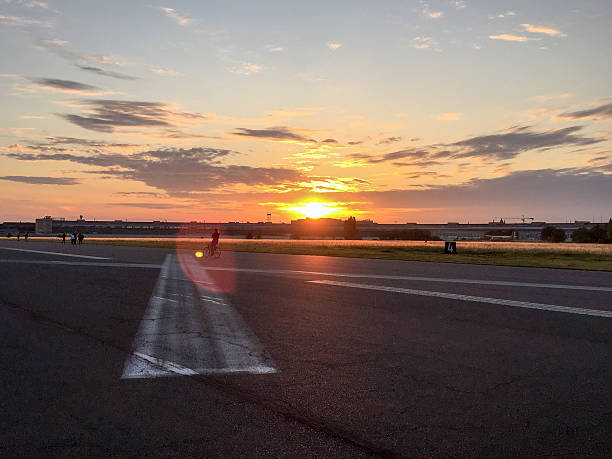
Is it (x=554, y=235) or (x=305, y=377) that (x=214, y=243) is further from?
(x=554, y=235)

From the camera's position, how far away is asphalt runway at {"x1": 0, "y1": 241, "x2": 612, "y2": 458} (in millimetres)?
3922

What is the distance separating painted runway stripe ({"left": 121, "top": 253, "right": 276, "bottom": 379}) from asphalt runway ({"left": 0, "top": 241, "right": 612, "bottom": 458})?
0.03m

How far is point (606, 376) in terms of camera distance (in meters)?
5.73

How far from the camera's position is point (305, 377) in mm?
5621

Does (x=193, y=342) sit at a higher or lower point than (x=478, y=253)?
lower

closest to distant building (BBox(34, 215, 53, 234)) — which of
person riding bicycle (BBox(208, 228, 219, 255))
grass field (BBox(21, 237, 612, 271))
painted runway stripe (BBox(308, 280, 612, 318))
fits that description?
grass field (BBox(21, 237, 612, 271))

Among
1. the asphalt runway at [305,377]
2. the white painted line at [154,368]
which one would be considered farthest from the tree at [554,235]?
the white painted line at [154,368]

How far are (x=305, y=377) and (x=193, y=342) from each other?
8.26 feet

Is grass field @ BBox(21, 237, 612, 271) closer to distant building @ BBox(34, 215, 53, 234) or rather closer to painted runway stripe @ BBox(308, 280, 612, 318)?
painted runway stripe @ BBox(308, 280, 612, 318)

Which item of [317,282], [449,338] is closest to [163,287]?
[317,282]

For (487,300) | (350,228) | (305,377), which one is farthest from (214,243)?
(350,228)

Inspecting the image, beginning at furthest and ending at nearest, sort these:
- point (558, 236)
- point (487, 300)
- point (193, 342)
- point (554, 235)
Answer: point (554, 235) < point (558, 236) < point (487, 300) < point (193, 342)

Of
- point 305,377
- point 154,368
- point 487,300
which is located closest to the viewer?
point 305,377

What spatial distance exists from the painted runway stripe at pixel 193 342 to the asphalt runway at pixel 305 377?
0.03m
